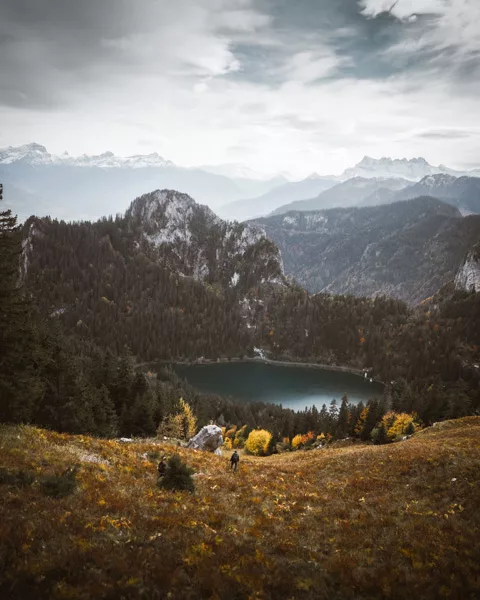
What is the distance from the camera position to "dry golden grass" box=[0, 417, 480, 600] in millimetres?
11891

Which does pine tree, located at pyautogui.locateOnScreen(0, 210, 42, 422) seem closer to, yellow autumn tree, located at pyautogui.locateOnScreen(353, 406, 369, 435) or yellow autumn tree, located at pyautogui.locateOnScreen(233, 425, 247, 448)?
yellow autumn tree, located at pyautogui.locateOnScreen(353, 406, 369, 435)

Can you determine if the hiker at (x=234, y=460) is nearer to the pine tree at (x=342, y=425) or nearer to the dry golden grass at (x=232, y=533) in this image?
the dry golden grass at (x=232, y=533)

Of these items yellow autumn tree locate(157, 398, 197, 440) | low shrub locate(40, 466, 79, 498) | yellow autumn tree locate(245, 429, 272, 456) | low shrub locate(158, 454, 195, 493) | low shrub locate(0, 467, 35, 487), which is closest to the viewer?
low shrub locate(40, 466, 79, 498)

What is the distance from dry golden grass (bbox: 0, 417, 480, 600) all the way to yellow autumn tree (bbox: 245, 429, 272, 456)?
6866 cm

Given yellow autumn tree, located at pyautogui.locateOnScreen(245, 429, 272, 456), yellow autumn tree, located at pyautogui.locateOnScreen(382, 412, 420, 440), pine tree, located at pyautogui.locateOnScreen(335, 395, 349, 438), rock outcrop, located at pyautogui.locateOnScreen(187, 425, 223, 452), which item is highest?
rock outcrop, located at pyautogui.locateOnScreen(187, 425, 223, 452)

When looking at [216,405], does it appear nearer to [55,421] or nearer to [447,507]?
[55,421]

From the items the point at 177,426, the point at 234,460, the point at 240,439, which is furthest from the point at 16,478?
the point at 240,439

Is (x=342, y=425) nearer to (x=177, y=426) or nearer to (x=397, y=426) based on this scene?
(x=397, y=426)

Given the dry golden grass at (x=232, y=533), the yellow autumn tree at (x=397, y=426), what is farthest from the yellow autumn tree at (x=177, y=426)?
the yellow autumn tree at (x=397, y=426)

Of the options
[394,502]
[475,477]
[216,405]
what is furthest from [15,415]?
[216,405]

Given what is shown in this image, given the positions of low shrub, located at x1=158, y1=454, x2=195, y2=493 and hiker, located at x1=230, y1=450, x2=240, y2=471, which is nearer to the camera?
low shrub, located at x1=158, y1=454, x2=195, y2=493

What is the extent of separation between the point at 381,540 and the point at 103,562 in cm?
1294

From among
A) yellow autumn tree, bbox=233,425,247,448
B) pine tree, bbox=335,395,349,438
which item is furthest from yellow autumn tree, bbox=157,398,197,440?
pine tree, bbox=335,395,349,438

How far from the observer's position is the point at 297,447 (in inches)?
3922
